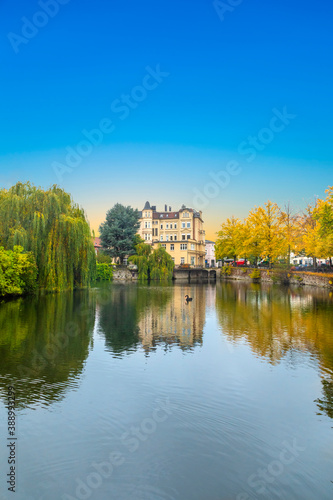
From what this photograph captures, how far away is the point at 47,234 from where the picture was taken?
31688mm

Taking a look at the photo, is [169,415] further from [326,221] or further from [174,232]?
[174,232]

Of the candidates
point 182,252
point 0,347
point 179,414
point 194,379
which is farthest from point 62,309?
point 182,252

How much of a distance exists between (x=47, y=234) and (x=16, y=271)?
436 centimetres

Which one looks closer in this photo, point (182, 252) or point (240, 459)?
point (240, 459)

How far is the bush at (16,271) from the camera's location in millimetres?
27719

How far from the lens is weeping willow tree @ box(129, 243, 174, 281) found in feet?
237

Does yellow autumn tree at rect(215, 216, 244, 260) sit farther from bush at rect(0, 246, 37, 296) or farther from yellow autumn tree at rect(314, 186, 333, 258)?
bush at rect(0, 246, 37, 296)

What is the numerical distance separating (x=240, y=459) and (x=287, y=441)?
3.80 feet

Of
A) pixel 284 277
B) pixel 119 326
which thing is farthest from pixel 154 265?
pixel 119 326

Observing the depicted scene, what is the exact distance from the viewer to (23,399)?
9422mm

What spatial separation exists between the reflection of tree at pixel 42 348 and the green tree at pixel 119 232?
51936 mm

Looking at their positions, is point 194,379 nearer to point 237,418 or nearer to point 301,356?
point 237,418

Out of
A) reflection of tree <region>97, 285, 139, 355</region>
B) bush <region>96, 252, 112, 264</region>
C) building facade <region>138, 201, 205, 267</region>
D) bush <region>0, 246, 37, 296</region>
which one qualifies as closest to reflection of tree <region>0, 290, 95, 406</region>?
reflection of tree <region>97, 285, 139, 355</region>

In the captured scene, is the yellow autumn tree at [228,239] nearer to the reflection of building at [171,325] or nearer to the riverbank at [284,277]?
the riverbank at [284,277]
